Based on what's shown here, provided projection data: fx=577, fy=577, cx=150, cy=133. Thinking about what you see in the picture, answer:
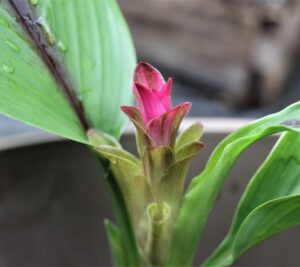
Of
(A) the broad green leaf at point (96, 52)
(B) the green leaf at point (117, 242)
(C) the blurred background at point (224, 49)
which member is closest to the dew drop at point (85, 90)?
(A) the broad green leaf at point (96, 52)

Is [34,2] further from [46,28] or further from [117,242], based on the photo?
[117,242]

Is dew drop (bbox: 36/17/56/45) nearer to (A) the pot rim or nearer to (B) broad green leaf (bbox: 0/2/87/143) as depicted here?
(B) broad green leaf (bbox: 0/2/87/143)

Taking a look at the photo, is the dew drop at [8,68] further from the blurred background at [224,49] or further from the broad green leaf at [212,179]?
the blurred background at [224,49]

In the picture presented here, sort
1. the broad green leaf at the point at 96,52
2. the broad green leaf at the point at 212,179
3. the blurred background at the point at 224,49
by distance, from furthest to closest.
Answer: the blurred background at the point at 224,49
the broad green leaf at the point at 96,52
the broad green leaf at the point at 212,179

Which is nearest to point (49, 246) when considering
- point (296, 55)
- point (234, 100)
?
point (234, 100)

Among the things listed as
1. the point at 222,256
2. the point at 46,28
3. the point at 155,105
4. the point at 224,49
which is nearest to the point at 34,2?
the point at 46,28

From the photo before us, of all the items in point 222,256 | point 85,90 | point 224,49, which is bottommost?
point 224,49

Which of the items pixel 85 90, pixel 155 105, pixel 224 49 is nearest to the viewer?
pixel 155 105
